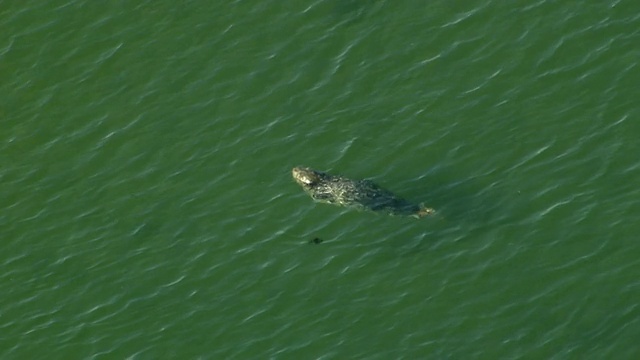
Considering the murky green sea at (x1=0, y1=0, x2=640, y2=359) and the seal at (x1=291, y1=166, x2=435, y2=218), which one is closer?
the murky green sea at (x1=0, y1=0, x2=640, y2=359)

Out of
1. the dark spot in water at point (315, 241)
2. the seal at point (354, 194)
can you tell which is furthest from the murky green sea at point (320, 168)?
the seal at point (354, 194)

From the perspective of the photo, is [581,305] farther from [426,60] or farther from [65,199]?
[65,199]

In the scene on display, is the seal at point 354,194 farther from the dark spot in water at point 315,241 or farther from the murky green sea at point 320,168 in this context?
the dark spot in water at point 315,241

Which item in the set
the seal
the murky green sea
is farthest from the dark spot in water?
the seal

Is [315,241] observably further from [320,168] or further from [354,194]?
[320,168]

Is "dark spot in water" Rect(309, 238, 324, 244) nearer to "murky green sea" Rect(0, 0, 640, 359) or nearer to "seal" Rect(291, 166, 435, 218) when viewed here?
"murky green sea" Rect(0, 0, 640, 359)
